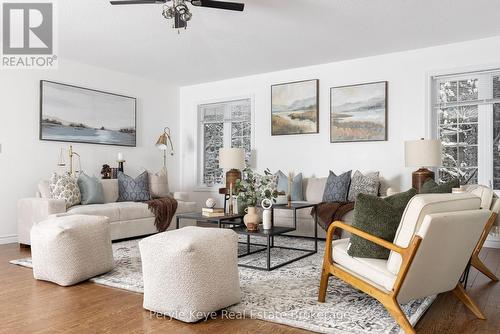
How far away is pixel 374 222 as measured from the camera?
8.21 ft

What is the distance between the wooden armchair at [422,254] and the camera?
2.21 m

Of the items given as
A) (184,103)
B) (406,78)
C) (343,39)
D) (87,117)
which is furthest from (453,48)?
(87,117)

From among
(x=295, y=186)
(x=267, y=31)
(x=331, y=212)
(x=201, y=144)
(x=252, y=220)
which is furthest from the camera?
(x=201, y=144)

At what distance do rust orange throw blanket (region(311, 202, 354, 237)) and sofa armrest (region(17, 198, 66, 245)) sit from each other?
3070 mm

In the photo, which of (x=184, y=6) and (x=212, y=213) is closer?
(x=184, y=6)

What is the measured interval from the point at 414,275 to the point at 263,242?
3142 millimetres

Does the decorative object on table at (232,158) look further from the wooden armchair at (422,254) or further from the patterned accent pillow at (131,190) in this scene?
the wooden armchair at (422,254)

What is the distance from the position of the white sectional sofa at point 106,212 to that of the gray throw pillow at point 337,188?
2.48m

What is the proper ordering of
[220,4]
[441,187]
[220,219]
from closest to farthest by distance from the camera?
[441,187] → [220,4] → [220,219]

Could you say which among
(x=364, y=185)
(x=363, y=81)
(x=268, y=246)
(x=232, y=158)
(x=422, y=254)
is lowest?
(x=268, y=246)

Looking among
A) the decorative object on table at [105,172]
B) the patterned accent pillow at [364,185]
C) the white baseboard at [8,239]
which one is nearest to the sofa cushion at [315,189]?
the patterned accent pillow at [364,185]

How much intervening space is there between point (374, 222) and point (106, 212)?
12.1ft

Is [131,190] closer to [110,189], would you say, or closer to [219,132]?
[110,189]

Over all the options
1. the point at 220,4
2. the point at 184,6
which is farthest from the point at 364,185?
the point at 184,6
